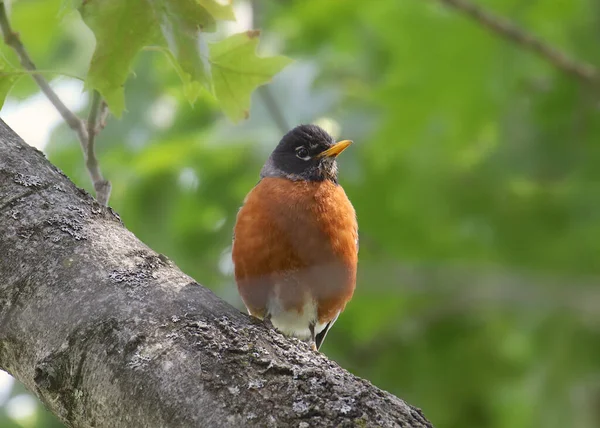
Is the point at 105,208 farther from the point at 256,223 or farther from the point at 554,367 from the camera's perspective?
the point at 554,367

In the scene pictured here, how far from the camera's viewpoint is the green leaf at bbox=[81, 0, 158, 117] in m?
2.60

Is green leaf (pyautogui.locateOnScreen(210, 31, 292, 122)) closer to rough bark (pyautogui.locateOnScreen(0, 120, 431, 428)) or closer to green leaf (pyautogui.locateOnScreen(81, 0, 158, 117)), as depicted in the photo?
green leaf (pyautogui.locateOnScreen(81, 0, 158, 117))

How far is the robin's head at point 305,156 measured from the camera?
5672 mm

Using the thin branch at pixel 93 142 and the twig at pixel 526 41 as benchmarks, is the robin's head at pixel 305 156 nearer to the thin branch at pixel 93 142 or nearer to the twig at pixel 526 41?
the twig at pixel 526 41

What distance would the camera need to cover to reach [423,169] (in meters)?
5.82

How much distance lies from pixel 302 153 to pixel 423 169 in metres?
0.96

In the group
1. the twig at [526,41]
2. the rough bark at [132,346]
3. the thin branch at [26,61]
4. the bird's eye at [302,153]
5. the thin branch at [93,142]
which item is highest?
the twig at [526,41]

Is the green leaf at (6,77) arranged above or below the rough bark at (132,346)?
above

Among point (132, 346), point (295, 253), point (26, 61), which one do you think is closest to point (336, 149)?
point (295, 253)

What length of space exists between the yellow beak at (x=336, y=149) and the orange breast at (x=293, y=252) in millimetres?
434

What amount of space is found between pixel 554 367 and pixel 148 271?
13.1 feet

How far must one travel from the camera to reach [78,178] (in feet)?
18.4

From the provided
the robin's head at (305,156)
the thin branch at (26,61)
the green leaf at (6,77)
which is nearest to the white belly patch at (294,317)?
the robin's head at (305,156)

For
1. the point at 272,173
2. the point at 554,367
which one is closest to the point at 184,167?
the point at 272,173
